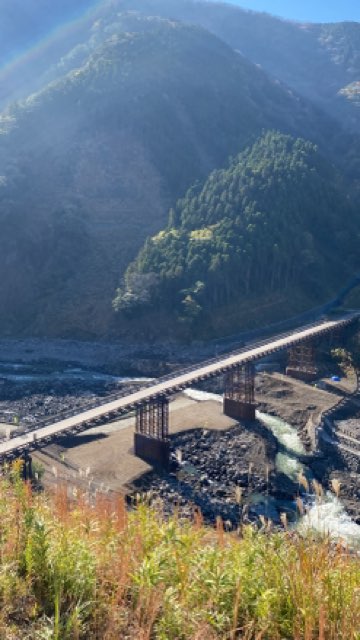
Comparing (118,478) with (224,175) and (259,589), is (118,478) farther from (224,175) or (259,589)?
(224,175)

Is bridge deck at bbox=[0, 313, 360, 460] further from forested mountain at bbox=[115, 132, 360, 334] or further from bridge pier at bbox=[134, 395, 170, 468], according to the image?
forested mountain at bbox=[115, 132, 360, 334]

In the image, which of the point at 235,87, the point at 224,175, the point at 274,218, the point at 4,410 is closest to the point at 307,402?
the point at 4,410

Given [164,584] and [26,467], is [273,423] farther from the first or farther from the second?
[164,584]

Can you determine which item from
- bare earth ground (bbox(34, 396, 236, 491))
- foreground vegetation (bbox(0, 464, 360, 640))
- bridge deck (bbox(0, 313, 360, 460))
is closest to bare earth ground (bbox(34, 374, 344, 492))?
bare earth ground (bbox(34, 396, 236, 491))

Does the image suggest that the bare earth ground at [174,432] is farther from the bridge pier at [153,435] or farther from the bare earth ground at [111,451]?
the bridge pier at [153,435]

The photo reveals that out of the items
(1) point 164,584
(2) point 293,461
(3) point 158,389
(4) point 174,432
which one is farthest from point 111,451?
(1) point 164,584

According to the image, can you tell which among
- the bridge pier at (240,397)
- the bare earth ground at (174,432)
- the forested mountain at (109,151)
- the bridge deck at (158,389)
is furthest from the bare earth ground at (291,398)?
the forested mountain at (109,151)
